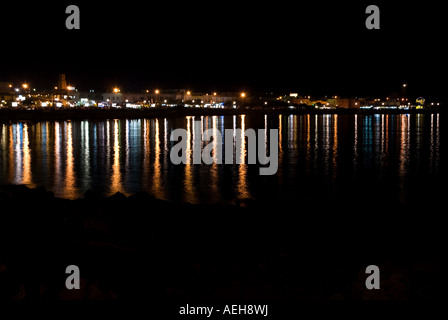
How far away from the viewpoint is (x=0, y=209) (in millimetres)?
8188

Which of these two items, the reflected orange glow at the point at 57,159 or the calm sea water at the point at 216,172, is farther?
the reflected orange glow at the point at 57,159

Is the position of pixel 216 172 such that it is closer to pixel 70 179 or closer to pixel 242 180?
pixel 242 180

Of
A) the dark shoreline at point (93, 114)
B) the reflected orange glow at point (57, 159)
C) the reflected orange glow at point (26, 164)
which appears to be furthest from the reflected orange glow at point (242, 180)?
the dark shoreline at point (93, 114)

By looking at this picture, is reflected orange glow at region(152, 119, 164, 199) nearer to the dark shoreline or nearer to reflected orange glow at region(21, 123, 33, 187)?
reflected orange glow at region(21, 123, 33, 187)

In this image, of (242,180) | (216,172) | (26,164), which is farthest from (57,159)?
(242,180)

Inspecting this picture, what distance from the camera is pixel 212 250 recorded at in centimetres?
677

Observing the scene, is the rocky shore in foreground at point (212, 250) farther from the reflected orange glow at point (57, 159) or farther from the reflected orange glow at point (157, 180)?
the reflected orange glow at point (57, 159)

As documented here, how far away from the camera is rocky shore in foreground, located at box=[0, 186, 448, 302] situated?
5480mm

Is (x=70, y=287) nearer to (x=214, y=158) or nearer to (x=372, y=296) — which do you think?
(x=372, y=296)

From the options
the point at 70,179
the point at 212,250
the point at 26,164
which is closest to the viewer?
the point at 212,250

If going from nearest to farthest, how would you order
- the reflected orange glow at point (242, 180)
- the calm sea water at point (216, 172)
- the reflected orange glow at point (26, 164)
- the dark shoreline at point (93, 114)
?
the reflected orange glow at point (242, 180)
the calm sea water at point (216, 172)
the reflected orange glow at point (26, 164)
the dark shoreline at point (93, 114)

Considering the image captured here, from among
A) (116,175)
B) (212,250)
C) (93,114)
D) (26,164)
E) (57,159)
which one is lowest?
(212,250)

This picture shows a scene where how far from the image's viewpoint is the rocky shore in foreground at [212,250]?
18.0ft

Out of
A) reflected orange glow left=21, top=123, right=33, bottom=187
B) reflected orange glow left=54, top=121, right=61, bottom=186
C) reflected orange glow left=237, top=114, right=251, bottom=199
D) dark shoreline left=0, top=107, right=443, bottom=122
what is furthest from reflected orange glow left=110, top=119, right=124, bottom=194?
dark shoreline left=0, top=107, right=443, bottom=122
